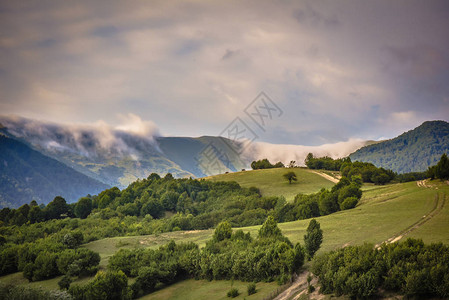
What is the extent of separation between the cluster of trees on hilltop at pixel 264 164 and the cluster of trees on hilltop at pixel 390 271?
14132 centimetres

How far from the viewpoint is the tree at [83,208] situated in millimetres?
124125

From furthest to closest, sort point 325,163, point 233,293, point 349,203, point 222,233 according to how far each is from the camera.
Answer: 1. point 325,163
2. point 349,203
3. point 222,233
4. point 233,293

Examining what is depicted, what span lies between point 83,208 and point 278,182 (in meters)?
84.0

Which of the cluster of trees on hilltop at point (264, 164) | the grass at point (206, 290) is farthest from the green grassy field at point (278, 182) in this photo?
the grass at point (206, 290)

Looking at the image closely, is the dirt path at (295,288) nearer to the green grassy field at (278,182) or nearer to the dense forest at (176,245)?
the dense forest at (176,245)

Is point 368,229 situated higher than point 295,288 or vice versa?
point 368,229

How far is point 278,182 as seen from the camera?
13275 centimetres

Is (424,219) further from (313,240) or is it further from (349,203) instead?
(349,203)

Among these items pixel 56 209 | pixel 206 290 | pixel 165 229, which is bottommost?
pixel 206 290

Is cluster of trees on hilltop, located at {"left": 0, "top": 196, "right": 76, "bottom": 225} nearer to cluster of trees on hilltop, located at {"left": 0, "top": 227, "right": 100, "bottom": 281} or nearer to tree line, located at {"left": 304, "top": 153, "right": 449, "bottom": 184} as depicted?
cluster of trees on hilltop, located at {"left": 0, "top": 227, "right": 100, "bottom": 281}

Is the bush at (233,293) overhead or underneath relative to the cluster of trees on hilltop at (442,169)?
underneath

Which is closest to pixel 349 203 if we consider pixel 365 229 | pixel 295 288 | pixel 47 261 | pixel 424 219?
pixel 424 219

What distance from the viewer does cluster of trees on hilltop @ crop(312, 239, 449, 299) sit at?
24.4 m

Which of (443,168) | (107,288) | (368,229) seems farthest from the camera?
(443,168)
